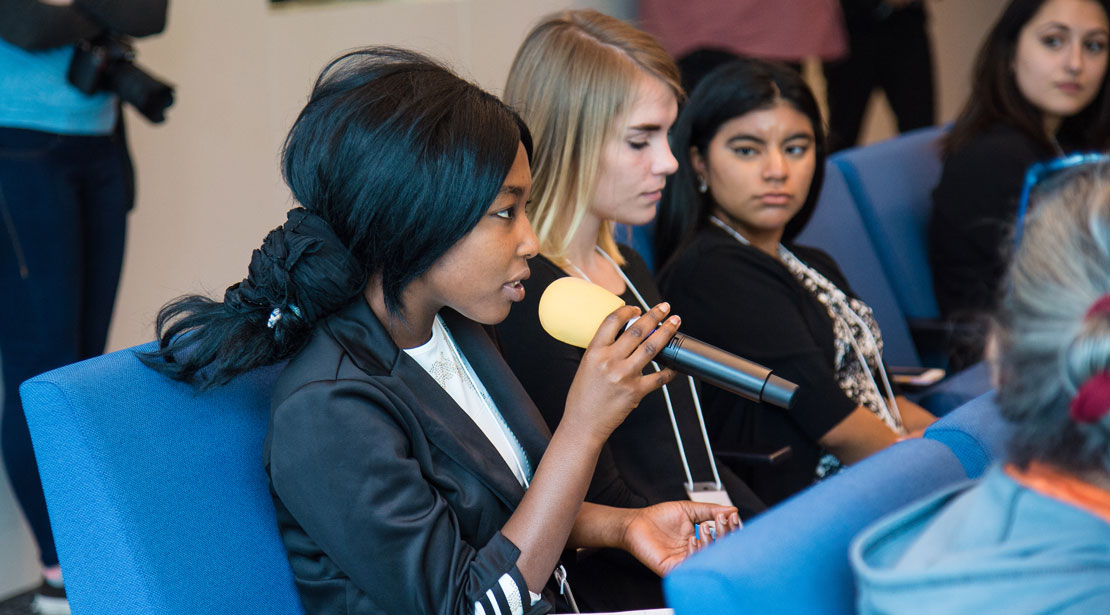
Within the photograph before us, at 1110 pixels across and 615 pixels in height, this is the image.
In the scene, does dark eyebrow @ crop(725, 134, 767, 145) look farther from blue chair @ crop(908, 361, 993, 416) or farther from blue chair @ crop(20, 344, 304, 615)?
blue chair @ crop(20, 344, 304, 615)

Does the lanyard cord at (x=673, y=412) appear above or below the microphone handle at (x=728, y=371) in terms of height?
below

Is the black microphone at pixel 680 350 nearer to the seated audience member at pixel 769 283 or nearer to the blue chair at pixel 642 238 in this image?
the seated audience member at pixel 769 283

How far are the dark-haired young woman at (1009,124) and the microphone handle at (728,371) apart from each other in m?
1.81

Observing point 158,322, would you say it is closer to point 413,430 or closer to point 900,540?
point 413,430

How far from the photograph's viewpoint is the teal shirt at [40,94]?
91.5 inches

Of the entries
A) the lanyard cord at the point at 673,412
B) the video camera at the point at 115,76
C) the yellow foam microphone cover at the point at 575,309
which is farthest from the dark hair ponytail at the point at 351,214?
the video camera at the point at 115,76

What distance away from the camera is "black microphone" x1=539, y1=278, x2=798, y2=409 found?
123cm

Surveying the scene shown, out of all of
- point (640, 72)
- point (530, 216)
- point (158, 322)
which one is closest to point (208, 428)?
point (158, 322)

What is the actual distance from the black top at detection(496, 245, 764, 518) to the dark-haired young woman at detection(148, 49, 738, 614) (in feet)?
1.12

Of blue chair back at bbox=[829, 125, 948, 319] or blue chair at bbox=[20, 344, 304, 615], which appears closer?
blue chair at bbox=[20, 344, 304, 615]

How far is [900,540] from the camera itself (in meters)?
1.02

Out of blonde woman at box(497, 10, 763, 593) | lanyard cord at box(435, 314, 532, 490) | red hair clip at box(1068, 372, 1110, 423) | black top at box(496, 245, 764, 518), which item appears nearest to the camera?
red hair clip at box(1068, 372, 1110, 423)

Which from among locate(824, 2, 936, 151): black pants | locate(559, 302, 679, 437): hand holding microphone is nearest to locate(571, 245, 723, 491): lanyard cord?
locate(559, 302, 679, 437): hand holding microphone

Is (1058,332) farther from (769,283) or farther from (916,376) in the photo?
(916,376)
